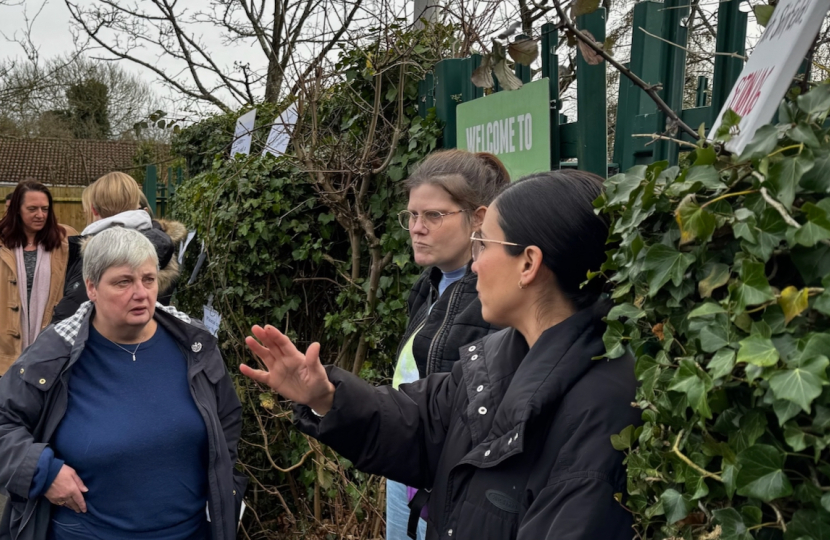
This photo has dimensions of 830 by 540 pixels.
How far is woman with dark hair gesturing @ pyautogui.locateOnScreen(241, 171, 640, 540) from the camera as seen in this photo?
1346 millimetres

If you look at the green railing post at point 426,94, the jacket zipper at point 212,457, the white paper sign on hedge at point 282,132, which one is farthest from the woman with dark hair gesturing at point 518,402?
the white paper sign on hedge at point 282,132

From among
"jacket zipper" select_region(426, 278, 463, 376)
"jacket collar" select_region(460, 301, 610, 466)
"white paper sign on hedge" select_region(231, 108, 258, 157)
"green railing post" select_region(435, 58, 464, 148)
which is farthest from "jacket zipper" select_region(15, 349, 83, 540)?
"white paper sign on hedge" select_region(231, 108, 258, 157)

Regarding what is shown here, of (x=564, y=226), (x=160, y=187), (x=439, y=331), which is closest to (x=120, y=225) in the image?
(x=439, y=331)

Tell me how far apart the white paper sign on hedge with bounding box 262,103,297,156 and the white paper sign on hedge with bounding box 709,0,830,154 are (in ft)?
11.1

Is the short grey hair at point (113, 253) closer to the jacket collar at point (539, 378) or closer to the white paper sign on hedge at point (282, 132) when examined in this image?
the white paper sign on hedge at point (282, 132)

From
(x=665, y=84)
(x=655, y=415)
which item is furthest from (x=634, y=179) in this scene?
(x=665, y=84)

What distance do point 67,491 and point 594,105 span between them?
2242 mm

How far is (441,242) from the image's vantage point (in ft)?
8.21

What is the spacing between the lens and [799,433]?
0.83 metres

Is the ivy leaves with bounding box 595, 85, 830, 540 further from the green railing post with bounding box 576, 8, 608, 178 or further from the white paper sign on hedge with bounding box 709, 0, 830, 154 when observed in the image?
the green railing post with bounding box 576, 8, 608, 178

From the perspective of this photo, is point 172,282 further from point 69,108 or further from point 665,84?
point 69,108

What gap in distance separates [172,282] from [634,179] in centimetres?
371

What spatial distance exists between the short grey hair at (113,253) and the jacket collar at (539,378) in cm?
178

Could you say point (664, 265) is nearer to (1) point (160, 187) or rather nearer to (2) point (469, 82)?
(2) point (469, 82)
